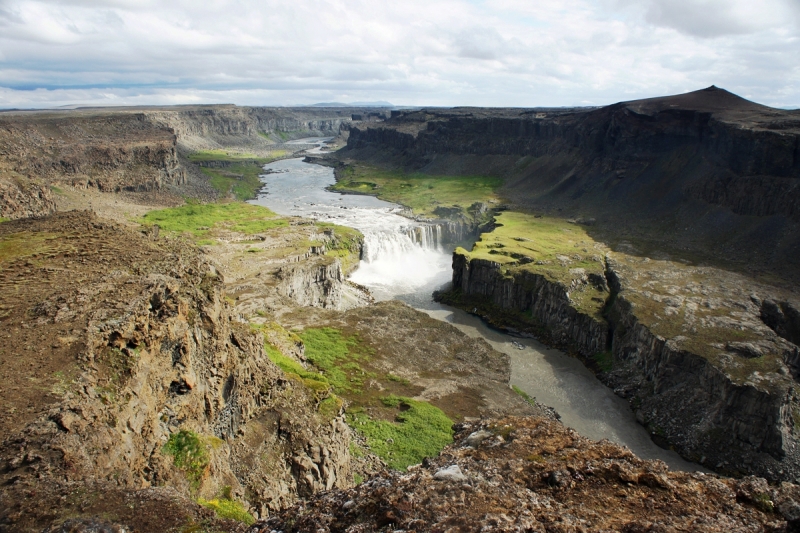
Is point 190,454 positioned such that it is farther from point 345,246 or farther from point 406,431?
point 345,246

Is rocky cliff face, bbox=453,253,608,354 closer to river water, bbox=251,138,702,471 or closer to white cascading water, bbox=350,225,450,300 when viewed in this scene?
river water, bbox=251,138,702,471

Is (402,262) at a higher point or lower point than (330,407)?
lower

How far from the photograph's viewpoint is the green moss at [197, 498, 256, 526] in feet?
59.9

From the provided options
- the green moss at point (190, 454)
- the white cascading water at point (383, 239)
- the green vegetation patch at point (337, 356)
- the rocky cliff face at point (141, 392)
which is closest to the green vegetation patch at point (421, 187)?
the white cascading water at point (383, 239)

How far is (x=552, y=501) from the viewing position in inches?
621

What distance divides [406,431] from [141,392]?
23.1m

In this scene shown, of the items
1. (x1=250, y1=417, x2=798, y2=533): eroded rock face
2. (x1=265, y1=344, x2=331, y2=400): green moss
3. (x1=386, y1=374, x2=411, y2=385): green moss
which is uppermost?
(x1=250, y1=417, x2=798, y2=533): eroded rock face

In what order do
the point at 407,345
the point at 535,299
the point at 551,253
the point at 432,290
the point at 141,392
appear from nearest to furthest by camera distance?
1. the point at 141,392
2. the point at 407,345
3. the point at 535,299
4. the point at 551,253
5. the point at 432,290

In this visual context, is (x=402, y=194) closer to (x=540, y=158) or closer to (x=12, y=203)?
(x=540, y=158)

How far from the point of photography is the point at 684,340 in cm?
4972

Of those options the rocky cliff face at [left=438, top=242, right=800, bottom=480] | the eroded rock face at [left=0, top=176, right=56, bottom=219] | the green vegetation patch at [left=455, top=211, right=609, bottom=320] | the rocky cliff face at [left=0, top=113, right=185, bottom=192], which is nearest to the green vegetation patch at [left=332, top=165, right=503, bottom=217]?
the green vegetation patch at [left=455, top=211, right=609, bottom=320]

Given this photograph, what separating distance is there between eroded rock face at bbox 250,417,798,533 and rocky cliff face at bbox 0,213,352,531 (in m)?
5.50

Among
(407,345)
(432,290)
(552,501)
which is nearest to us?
(552,501)

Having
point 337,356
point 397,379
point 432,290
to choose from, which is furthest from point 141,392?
point 432,290
